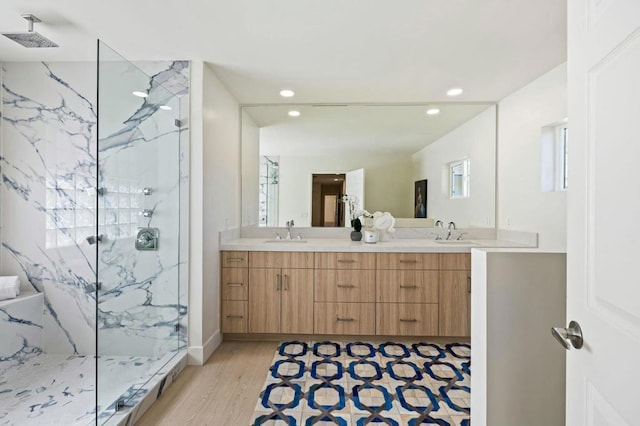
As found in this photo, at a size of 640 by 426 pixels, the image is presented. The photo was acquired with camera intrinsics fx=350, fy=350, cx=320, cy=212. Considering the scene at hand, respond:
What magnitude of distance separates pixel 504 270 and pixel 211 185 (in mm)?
2268

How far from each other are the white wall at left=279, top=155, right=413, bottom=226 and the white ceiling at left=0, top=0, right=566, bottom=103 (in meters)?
0.89

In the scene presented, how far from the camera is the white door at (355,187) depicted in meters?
3.80

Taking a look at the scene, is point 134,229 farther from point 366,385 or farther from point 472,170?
point 472,170

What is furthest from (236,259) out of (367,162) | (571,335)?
(571,335)

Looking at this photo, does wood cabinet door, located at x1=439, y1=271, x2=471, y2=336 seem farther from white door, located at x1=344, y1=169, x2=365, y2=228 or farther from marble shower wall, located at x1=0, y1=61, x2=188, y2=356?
marble shower wall, located at x1=0, y1=61, x2=188, y2=356

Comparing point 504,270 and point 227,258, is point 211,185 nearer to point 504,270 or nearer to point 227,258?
point 227,258

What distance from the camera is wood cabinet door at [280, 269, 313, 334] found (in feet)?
10.5

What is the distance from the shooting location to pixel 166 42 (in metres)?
2.42

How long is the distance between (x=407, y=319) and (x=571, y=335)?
7.79ft

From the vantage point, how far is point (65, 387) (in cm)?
234

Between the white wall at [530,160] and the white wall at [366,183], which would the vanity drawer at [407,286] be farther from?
the white wall at [530,160]

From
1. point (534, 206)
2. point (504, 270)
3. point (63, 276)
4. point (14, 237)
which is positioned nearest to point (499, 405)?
point (504, 270)

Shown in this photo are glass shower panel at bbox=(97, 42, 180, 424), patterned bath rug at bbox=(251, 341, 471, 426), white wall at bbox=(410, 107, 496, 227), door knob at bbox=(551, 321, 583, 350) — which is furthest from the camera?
white wall at bbox=(410, 107, 496, 227)

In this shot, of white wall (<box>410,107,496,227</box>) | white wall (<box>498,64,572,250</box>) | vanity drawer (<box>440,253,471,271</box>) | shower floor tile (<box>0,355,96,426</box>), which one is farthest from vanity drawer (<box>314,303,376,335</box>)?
shower floor tile (<box>0,355,96,426</box>)
